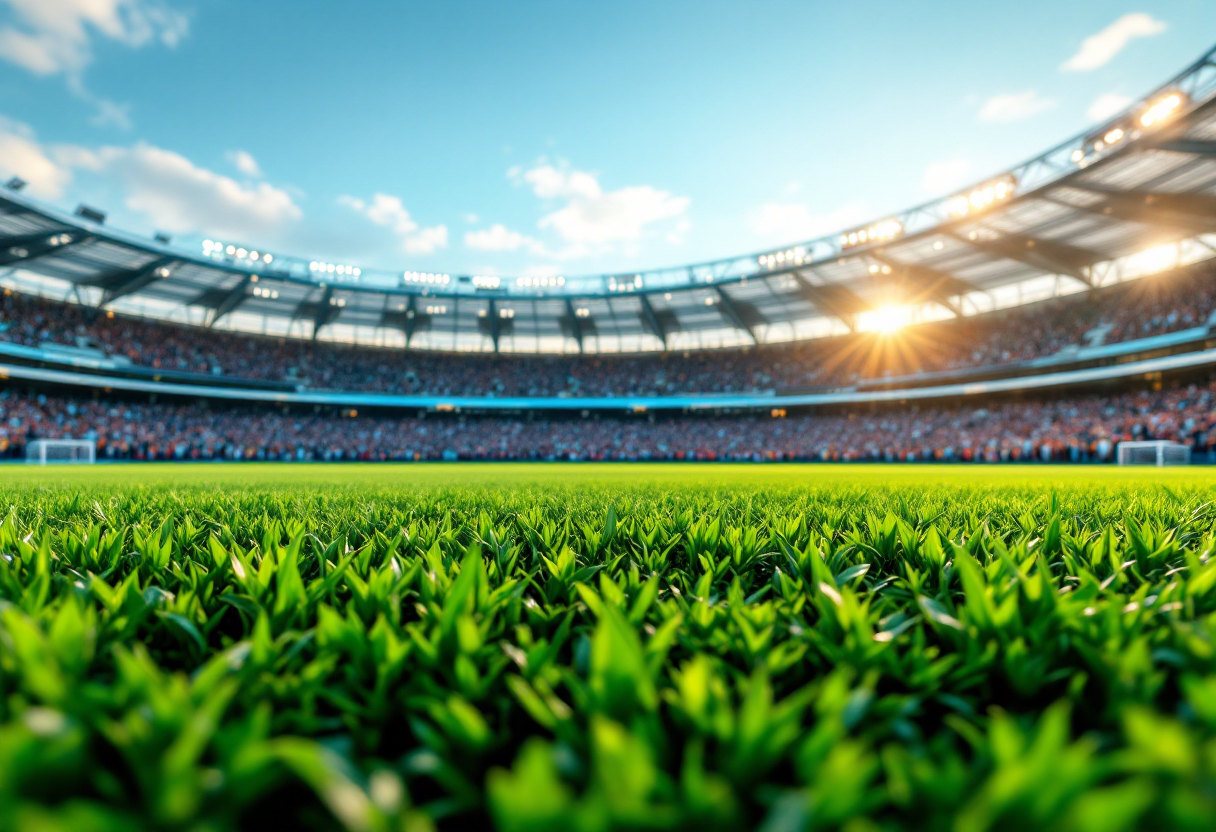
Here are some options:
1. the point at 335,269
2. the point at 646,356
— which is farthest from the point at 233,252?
the point at 646,356

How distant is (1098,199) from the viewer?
1056 inches

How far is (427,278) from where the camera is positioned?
152 feet

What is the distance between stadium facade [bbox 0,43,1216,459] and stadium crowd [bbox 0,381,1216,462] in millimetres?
1421

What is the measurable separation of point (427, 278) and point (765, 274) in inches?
1054

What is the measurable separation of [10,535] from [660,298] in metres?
46.1

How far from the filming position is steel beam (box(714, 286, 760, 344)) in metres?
44.9

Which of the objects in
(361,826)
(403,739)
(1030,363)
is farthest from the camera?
(1030,363)

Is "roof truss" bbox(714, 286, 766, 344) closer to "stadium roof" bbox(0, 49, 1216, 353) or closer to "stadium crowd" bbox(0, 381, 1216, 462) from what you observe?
"stadium roof" bbox(0, 49, 1216, 353)

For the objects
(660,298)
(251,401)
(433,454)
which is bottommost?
(433,454)

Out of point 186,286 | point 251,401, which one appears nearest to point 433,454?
point 251,401

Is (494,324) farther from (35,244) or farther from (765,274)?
(35,244)

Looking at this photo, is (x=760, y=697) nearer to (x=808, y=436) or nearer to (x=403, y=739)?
(x=403, y=739)

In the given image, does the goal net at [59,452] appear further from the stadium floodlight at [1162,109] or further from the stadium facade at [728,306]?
the stadium floodlight at [1162,109]

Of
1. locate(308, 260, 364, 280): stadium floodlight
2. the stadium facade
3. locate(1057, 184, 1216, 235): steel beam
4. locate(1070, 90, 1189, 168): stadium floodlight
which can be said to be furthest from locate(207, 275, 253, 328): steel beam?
locate(1057, 184, 1216, 235): steel beam
